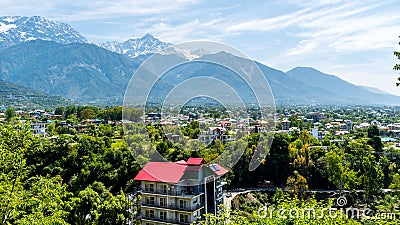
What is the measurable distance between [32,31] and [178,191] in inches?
7114

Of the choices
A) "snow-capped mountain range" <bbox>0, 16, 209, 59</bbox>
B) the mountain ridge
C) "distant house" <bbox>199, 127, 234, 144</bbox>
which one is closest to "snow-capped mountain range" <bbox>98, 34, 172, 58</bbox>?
"snow-capped mountain range" <bbox>0, 16, 209, 59</bbox>

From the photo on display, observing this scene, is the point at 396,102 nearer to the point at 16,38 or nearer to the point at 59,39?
the point at 59,39

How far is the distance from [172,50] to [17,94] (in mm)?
67325

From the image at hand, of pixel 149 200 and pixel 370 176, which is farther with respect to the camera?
pixel 370 176

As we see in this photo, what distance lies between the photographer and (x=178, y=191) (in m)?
9.49

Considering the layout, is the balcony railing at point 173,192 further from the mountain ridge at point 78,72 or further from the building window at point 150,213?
the mountain ridge at point 78,72

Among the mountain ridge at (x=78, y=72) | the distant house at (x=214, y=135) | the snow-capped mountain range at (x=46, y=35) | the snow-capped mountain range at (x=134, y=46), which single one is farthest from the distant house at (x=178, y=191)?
the snow-capped mountain range at (x=134, y=46)

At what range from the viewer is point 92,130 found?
62.9ft

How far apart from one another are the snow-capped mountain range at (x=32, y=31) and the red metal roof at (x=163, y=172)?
6224 inches

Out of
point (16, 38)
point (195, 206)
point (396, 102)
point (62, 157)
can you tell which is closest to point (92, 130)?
point (62, 157)

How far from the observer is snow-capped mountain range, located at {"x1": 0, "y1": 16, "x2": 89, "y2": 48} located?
505 feet

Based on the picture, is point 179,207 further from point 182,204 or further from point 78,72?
point 78,72

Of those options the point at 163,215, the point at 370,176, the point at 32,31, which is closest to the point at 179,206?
the point at 163,215

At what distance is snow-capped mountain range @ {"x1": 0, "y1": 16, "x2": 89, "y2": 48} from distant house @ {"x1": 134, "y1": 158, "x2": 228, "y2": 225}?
158490 millimetres
